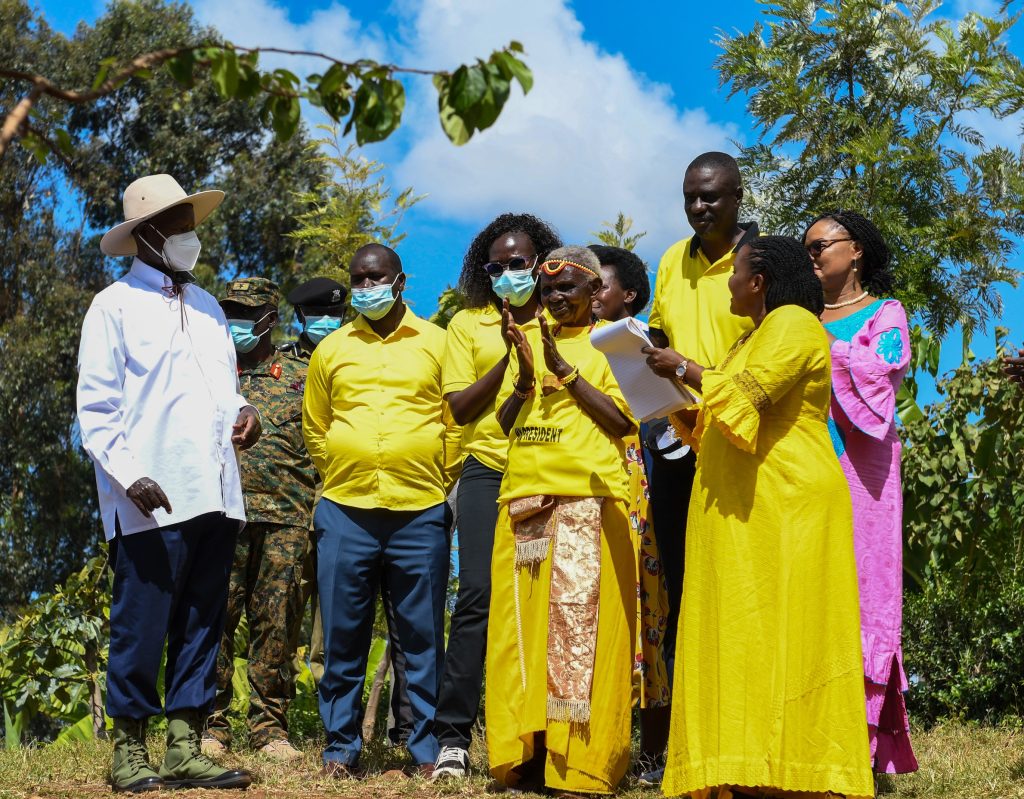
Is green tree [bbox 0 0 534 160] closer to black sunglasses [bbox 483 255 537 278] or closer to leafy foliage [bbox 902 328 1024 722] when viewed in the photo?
black sunglasses [bbox 483 255 537 278]

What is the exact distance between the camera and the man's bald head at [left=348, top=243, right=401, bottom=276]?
6586 mm

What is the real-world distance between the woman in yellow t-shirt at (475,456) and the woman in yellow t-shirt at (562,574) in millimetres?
345

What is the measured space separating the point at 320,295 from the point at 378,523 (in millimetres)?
2058

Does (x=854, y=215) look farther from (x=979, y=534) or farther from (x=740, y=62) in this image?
(x=740, y=62)

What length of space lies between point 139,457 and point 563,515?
6.03ft

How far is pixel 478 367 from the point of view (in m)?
6.34

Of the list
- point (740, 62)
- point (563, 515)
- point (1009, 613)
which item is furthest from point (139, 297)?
point (740, 62)

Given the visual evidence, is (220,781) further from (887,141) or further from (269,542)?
(887,141)

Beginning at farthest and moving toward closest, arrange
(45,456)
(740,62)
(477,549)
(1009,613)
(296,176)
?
(296,176)
(45,456)
(740,62)
(1009,613)
(477,549)

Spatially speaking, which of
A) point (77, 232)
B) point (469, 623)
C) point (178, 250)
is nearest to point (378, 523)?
point (469, 623)

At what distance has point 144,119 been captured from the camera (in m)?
27.3

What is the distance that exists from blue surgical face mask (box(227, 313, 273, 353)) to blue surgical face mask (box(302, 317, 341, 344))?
0.24 m

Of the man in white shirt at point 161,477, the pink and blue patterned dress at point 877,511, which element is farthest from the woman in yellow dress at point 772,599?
the man in white shirt at point 161,477

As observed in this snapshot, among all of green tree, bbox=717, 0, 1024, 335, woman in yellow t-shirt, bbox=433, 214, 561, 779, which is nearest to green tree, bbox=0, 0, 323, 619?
green tree, bbox=717, 0, 1024, 335
